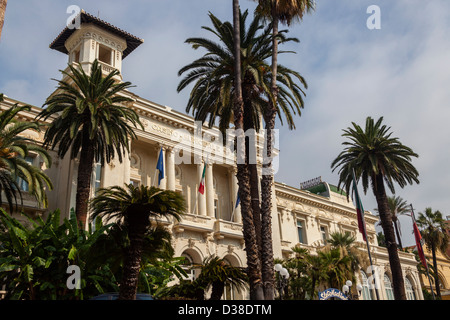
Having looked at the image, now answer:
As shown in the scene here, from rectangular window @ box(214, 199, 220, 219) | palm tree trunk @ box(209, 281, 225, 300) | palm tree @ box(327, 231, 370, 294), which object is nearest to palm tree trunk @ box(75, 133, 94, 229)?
palm tree trunk @ box(209, 281, 225, 300)

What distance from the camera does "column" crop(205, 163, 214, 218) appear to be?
32875 millimetres

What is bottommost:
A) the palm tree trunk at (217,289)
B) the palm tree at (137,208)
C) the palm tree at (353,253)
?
the palm tree trunk at (217,289)

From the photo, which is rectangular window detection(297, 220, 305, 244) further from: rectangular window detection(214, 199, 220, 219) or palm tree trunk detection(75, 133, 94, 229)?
palm tree trunk detection(75, 133, 94, 229)

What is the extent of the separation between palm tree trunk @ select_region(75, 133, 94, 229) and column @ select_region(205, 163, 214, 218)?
11700 millimetres

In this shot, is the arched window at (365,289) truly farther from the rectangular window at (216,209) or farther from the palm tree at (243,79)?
the palm tree at (243,79)

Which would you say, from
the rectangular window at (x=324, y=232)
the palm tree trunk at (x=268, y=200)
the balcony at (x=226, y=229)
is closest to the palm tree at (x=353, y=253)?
the rectangular window at (x=324, y=232)

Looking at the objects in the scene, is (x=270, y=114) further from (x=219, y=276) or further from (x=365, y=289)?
(x=365, y=289)

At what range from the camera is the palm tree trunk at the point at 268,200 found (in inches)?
681

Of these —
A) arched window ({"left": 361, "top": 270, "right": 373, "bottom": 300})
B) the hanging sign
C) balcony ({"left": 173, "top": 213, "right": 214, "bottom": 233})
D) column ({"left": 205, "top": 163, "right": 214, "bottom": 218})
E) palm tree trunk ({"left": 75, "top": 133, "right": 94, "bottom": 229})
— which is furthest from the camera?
arched window ({"left": 361, "top": 270, "right": 373, "bottom": 300})

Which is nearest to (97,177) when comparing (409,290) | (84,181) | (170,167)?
(84,181)

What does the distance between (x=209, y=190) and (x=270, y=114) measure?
14.5 meters

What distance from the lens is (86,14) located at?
3092 centimetres

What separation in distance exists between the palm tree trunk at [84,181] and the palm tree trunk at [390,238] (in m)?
21.3

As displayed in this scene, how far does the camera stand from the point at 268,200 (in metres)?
18.6
